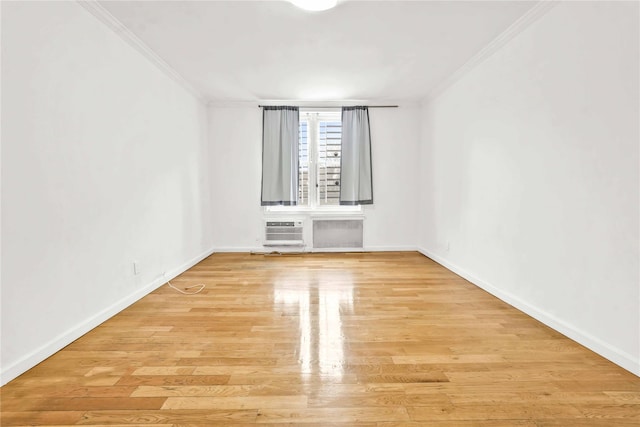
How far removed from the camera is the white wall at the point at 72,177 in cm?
169

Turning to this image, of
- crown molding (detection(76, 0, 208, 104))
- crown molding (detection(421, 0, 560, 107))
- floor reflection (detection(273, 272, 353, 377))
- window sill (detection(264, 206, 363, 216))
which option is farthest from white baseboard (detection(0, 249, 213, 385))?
crown molding (detection(421, 0, 560, 107))

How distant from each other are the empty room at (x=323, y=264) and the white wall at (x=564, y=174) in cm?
1

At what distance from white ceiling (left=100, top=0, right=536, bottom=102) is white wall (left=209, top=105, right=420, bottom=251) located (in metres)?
0.89

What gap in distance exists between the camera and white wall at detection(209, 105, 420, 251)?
16.2ft

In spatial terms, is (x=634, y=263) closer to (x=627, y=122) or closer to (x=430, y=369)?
(x=627, y=122)

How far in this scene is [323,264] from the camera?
423cm

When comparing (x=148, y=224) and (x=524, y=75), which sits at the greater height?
(x=524, y=75)

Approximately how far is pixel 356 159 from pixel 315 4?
2853 millimetres

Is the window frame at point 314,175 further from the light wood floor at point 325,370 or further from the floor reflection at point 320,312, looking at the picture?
the light wood floor at point 325,370

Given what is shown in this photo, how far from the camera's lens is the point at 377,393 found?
152cm

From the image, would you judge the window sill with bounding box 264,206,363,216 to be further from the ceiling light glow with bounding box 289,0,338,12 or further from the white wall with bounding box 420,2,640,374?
the ceiling light glow with bounding box 289,0,338,12

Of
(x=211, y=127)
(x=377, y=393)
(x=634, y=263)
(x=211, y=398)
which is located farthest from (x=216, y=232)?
(x=634, y=263)

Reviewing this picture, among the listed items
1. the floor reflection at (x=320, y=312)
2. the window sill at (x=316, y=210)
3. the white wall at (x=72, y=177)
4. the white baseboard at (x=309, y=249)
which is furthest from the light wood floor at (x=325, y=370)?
the window sill at (x=316, y=210)

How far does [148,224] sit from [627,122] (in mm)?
3833
